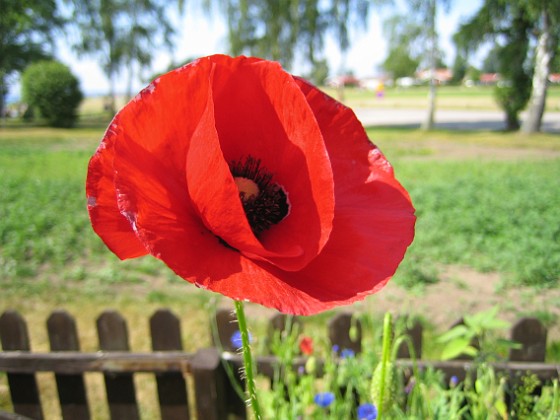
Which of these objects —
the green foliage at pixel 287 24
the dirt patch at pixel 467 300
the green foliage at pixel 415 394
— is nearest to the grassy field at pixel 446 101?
the green foliage at pixel 287 24

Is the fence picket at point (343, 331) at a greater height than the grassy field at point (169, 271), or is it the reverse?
the fence picket at point (343, 331)

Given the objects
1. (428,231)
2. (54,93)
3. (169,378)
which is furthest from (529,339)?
(54,93)

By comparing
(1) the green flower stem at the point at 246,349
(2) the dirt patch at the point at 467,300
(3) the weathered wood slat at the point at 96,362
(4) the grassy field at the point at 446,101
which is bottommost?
(2) the dirt patch at the point at 467,300

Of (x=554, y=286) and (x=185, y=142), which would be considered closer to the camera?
(x=185, y=142)

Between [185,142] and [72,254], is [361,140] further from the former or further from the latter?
[72,254]

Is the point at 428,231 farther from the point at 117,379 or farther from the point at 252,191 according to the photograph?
the point at 252,191

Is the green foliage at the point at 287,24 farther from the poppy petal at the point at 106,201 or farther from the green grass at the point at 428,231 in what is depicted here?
the poppy petal at the point at 106,201

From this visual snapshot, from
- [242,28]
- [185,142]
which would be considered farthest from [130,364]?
[242,28]

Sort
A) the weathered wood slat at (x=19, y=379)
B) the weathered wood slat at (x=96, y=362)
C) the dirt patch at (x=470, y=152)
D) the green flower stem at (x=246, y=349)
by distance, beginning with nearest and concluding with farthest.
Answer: the green flower stem at (x=246, y=349)
the weathered wood slat at (x=96, y=362)
the weathered wood slat at (x=19, y=379)
the dirt patch at (x=470, y=152)
